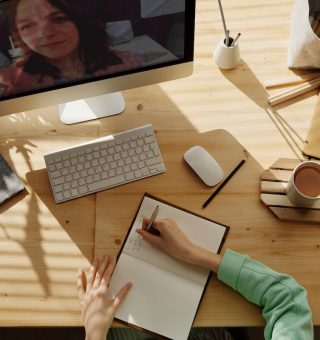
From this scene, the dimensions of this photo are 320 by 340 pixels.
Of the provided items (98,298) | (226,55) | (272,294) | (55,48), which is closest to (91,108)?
(55,48)

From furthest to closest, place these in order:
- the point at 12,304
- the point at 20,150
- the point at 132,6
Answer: the point at 20,150 → the point at 12,304 → the point at 132,6

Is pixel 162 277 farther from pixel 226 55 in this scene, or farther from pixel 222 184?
pixel 226 55

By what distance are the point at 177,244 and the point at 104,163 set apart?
0.90 ft

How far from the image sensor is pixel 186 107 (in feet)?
3.78

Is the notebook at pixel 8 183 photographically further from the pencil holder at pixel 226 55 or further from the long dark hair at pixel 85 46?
the pencil holder at pixel 226 55

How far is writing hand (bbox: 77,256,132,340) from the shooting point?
926mm

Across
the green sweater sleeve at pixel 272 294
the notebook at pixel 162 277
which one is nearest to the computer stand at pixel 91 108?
the notebook at pixel 162 277

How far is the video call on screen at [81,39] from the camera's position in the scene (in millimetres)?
822

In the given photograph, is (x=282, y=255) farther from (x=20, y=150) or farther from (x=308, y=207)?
A: (x=20, y=150)

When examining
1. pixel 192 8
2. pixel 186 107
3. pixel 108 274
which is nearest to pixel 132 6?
pixel 192 8

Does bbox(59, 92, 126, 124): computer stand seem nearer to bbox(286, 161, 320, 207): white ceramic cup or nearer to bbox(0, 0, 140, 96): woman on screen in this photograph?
bbox(0, 0, 140, 96): woman on screen

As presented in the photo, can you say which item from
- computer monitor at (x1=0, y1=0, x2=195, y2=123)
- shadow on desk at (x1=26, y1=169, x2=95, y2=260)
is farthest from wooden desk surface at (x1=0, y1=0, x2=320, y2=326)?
computer monitor at (x1=0, y1=0, x2=195, y2=123)

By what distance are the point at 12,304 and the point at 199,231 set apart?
451mm

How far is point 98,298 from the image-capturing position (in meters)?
0.94
